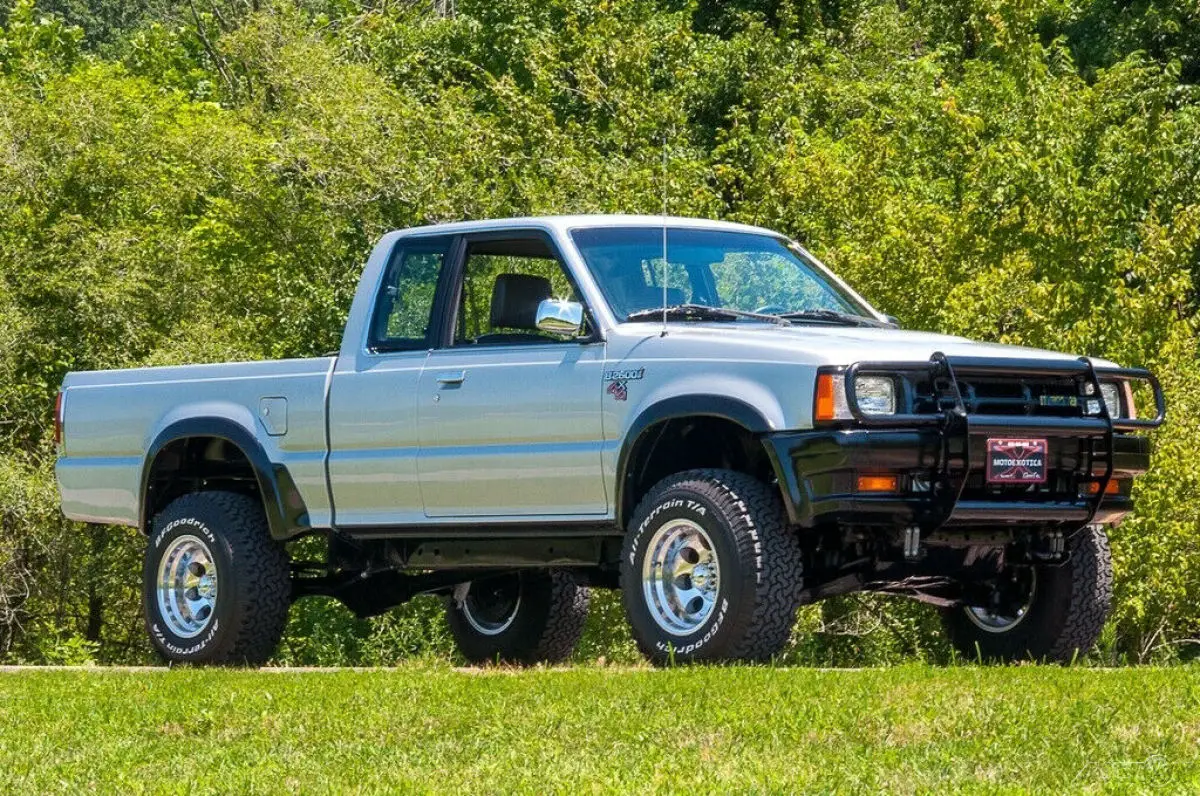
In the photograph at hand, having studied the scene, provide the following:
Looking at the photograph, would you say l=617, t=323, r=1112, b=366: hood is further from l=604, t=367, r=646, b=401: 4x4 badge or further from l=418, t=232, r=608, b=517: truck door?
l=418, t=232, r=608, b=517: truck door

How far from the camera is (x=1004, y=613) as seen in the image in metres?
10.6

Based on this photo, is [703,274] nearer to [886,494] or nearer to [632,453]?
[632,453]

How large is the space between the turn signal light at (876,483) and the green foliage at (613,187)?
13.2m

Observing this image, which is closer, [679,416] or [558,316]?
[679,416]

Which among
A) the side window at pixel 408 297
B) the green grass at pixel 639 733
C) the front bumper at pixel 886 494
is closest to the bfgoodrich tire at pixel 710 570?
the front bumper at pixel 886 494

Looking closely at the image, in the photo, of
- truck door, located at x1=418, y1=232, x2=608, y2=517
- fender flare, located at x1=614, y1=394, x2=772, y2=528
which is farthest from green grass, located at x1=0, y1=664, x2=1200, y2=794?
truck door, located at x1=418, y1=232, x2=608, y2=517

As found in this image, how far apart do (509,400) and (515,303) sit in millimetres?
599

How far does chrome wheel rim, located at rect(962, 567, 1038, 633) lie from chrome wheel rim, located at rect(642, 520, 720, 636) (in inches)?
70.5

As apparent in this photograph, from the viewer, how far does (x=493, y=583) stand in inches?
514

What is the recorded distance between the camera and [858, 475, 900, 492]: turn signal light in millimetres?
8984

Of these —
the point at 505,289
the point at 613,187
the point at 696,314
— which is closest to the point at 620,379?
the point at 696,314

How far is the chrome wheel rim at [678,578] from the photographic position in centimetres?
952

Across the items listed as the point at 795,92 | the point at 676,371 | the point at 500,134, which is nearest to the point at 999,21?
the point at 795,92

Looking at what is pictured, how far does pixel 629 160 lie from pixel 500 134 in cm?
193
